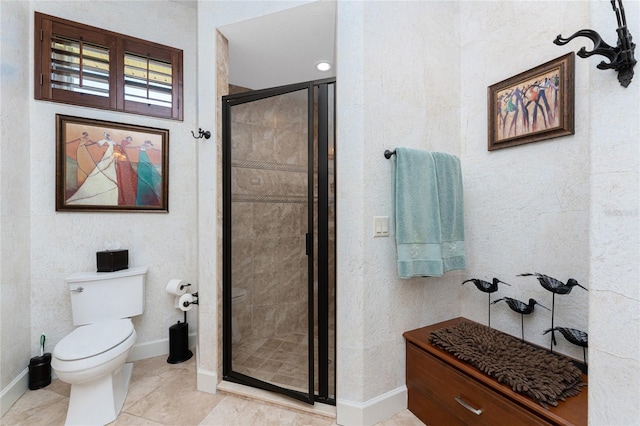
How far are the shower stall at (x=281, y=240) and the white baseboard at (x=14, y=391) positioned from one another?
4.05 ft

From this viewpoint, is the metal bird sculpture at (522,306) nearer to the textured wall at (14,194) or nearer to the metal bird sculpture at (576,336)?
the metal bird sculpture at (576,336)

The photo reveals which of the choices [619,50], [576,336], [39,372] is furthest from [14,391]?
[619,50]

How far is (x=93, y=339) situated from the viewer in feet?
5.08

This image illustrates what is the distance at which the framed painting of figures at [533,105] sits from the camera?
133 cm

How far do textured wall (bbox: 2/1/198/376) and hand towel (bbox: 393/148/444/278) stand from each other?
69.3 inches

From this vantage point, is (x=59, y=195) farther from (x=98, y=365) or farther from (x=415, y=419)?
(x=415, y=419)

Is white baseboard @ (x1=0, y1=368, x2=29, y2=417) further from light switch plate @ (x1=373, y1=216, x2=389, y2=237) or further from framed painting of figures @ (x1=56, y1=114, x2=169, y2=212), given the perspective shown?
light switch plate @ (x1=373, y1=216, x2=389, y2=237)

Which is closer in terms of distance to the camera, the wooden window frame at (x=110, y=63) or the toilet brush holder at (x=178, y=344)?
the wooden window frame at (x=110, y=63)

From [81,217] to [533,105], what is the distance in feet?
10.1

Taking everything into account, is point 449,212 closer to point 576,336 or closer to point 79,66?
point 576,336

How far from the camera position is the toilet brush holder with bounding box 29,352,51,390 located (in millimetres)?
1777

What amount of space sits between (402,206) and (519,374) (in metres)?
0.91

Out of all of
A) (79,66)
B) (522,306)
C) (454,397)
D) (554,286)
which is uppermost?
(79,66)

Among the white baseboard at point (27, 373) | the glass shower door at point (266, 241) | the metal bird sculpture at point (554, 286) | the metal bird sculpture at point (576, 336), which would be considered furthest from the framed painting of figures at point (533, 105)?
the white baseboard at point (27, 373)
